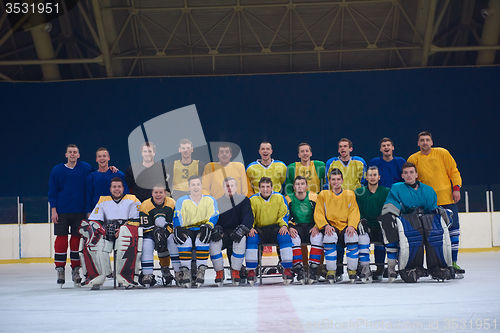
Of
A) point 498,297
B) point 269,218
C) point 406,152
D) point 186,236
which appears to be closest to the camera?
point 498,297

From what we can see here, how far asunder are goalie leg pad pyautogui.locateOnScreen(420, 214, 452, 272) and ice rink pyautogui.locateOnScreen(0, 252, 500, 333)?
0.17m

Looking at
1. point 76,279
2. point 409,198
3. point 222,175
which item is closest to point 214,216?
point 222,175

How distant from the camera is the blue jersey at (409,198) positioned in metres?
4.61

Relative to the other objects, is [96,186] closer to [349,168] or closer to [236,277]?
[236,277]

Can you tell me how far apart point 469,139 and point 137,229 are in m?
8.64

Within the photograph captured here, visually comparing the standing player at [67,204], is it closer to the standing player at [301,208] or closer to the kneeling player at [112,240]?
the kneeling player at [112,240]

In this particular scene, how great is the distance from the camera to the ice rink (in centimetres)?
248

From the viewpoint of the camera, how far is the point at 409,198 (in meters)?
4.61

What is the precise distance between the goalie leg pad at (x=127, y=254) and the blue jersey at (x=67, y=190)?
78cm

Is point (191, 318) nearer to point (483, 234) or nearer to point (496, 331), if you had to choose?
point (496, 331)

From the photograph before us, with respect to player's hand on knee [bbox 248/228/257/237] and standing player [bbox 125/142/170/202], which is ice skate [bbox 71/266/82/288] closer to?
standing player [bbox 125/142/170/202]

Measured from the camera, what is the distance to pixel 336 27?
11023 mm

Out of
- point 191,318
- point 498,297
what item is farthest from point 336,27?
point 191,318

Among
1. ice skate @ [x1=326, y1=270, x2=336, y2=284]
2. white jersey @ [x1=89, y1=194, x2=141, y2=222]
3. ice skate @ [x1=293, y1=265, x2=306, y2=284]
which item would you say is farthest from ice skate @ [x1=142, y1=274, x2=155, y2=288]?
ice skate @ [x1=326, y1=270, x2=336, y2=284]
